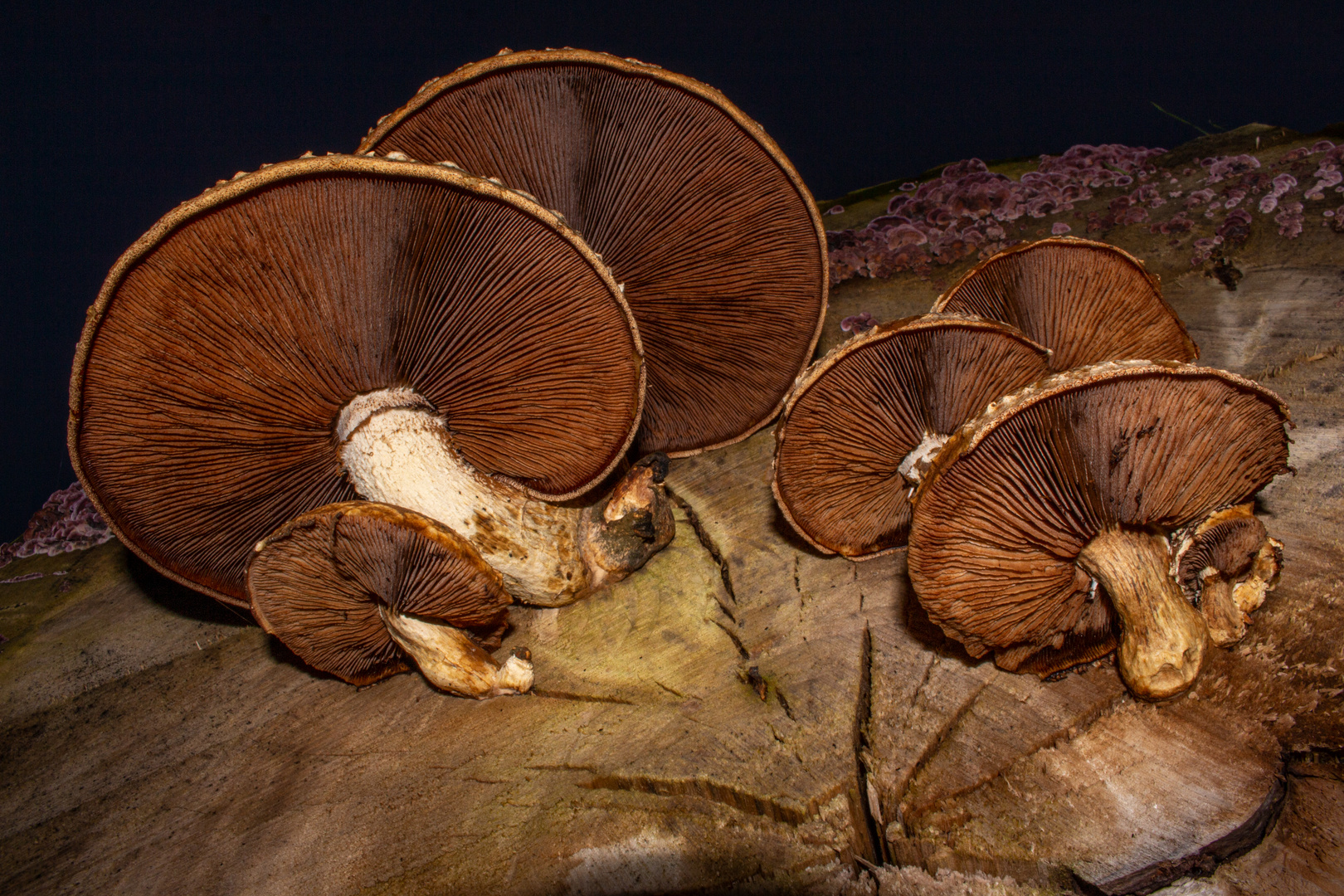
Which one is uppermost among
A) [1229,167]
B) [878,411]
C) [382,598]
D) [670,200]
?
[670,200]

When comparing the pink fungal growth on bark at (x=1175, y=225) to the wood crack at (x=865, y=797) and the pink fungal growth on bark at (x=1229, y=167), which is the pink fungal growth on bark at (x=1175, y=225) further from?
the wood crack at (x=865, y=797)

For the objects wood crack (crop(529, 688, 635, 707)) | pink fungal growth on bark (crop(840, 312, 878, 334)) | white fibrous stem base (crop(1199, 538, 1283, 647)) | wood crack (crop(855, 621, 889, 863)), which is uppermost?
pink fungal growth on bark (crop(840, 312, 878, 334))

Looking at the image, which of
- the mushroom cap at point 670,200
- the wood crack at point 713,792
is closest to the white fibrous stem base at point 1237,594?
the wood crack at point 713,792

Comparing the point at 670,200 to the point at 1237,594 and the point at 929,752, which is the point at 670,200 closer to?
the point at 929,752

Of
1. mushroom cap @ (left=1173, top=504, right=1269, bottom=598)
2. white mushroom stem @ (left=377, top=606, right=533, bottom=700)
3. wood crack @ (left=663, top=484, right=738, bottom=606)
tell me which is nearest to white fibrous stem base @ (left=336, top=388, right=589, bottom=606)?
white mushroom stem @ (left=377, top=606, right=533, bottom=700)

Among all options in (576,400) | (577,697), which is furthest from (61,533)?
(577,697)

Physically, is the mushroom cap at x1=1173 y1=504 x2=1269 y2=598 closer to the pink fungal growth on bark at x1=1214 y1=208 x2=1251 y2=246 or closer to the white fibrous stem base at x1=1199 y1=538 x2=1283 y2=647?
the white fibrous stem base at x1=1199 y1=538 x2=1283 y2=647

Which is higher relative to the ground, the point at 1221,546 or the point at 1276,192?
the point at 1276,192
